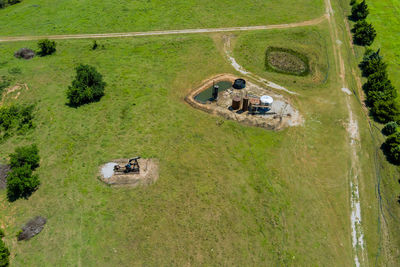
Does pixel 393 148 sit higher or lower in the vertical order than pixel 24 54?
lower

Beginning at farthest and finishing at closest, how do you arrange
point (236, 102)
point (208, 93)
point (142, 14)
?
point (142, 14), point (208, 93), point (236, 102)

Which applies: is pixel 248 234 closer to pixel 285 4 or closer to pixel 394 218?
pixel 394 218

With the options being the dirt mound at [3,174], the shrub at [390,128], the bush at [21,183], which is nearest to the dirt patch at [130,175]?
the bush at [21,183]

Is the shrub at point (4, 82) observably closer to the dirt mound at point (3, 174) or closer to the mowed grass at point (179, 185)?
the mowed grass at point (179, 185)

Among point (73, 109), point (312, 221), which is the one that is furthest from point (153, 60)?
point (312, 221)

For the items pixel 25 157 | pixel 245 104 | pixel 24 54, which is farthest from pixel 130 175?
pixel 24 54

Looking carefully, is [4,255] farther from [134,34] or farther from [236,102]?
[134,34]

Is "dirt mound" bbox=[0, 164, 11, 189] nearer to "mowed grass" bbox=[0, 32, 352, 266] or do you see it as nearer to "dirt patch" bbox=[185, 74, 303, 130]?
"mowed grass" bbox=[0, 32, 352, 266]

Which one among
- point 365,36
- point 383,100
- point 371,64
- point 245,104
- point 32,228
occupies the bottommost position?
point 32,228
